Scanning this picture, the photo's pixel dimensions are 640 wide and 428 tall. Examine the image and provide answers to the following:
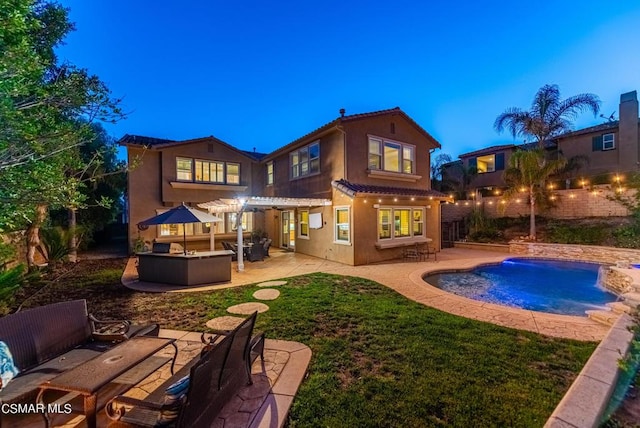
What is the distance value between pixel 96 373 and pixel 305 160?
45.7ft

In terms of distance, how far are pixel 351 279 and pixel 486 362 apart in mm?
5836

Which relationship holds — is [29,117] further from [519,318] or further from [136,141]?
[136,141]

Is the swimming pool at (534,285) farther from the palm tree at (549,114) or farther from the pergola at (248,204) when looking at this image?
the palm tree at (549,114)

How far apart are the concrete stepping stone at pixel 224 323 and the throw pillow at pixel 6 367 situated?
301 cm

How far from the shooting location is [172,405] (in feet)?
7.70

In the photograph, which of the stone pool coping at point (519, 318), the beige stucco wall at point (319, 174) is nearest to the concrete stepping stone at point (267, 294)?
the stone pool coping at point (519, 318)

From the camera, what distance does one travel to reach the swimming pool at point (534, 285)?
27.4 feet

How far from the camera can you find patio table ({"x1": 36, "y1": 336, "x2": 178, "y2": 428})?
238cm

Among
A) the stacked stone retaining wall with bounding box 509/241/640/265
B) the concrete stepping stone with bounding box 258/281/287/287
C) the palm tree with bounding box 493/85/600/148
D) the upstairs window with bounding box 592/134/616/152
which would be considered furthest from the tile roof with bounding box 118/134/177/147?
the upstairs window with bounding box 592/134/616/152

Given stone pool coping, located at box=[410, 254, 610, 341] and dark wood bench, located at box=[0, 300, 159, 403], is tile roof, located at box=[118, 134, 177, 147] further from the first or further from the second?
stone pool coping, located at box=[410, 254, 610, 341]

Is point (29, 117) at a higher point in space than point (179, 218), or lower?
higher

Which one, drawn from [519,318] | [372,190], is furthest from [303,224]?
[519,318]

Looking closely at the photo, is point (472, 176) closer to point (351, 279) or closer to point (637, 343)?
point (351, 279)

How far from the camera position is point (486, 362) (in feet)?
13.8
